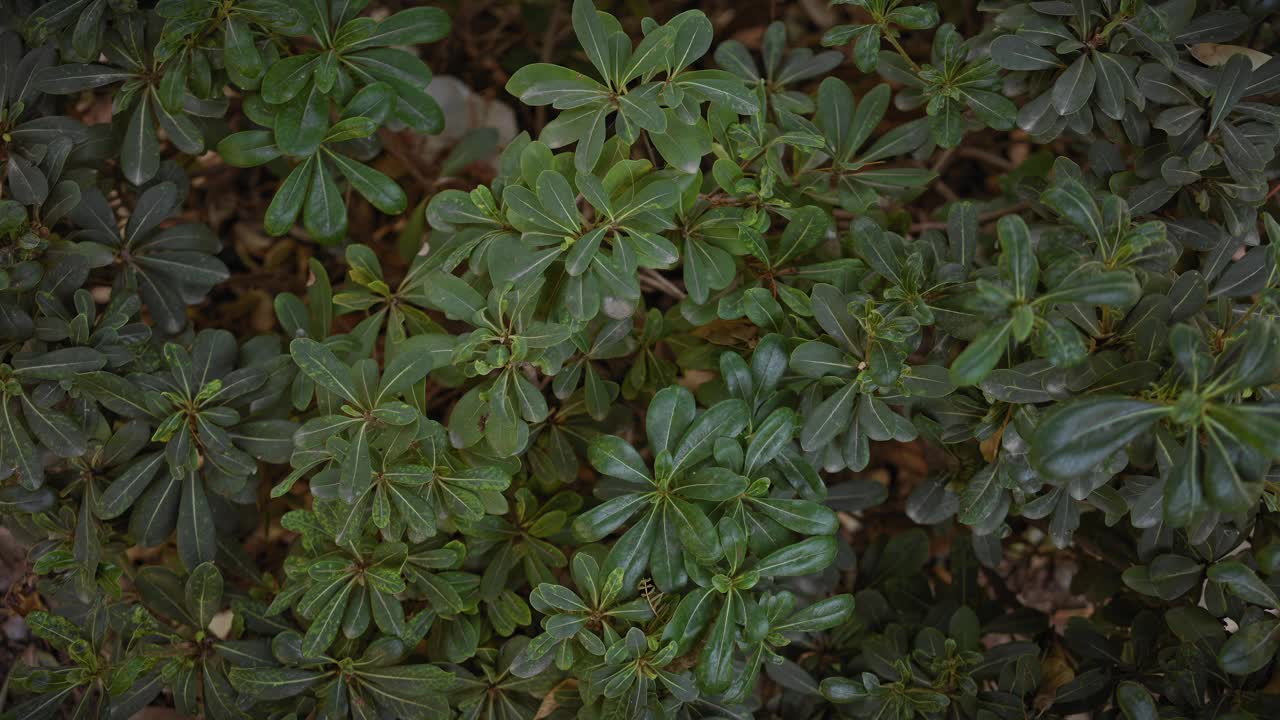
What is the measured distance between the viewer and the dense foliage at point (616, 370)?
4.09 ft

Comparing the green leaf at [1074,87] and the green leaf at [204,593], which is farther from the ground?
the green leaf at [1074,87]

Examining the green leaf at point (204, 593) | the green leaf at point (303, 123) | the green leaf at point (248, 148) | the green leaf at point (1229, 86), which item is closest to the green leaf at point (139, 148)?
the green leaf at point (248, 148)

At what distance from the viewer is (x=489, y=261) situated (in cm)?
124

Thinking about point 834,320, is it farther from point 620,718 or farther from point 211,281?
point 211,281

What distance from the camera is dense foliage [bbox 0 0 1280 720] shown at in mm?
1248

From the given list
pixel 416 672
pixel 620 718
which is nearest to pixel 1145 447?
pixel 620 718

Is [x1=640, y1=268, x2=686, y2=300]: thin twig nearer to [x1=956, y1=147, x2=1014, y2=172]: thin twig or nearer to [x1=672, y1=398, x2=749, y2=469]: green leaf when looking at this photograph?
[x1=672, y1=398, x2=749, y2=469]: green leaf

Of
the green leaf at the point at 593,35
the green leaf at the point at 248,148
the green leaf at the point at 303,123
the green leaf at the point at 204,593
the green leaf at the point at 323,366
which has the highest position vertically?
the green leaf at the point at 593,35

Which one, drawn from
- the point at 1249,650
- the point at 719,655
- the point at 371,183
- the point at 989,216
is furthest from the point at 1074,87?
the point at 371,183

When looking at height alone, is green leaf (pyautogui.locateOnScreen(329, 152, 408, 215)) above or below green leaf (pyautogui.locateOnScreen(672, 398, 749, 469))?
above

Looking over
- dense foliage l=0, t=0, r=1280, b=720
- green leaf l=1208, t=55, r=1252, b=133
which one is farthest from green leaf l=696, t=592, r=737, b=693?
green leaf l=1208, t=55, r=1252, b=133

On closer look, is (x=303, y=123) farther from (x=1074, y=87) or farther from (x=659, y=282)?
(x=1074, y=87)

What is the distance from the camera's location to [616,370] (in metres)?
1.62

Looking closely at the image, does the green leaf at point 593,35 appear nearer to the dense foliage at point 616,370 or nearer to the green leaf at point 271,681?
the dense foliage at point 616,370
